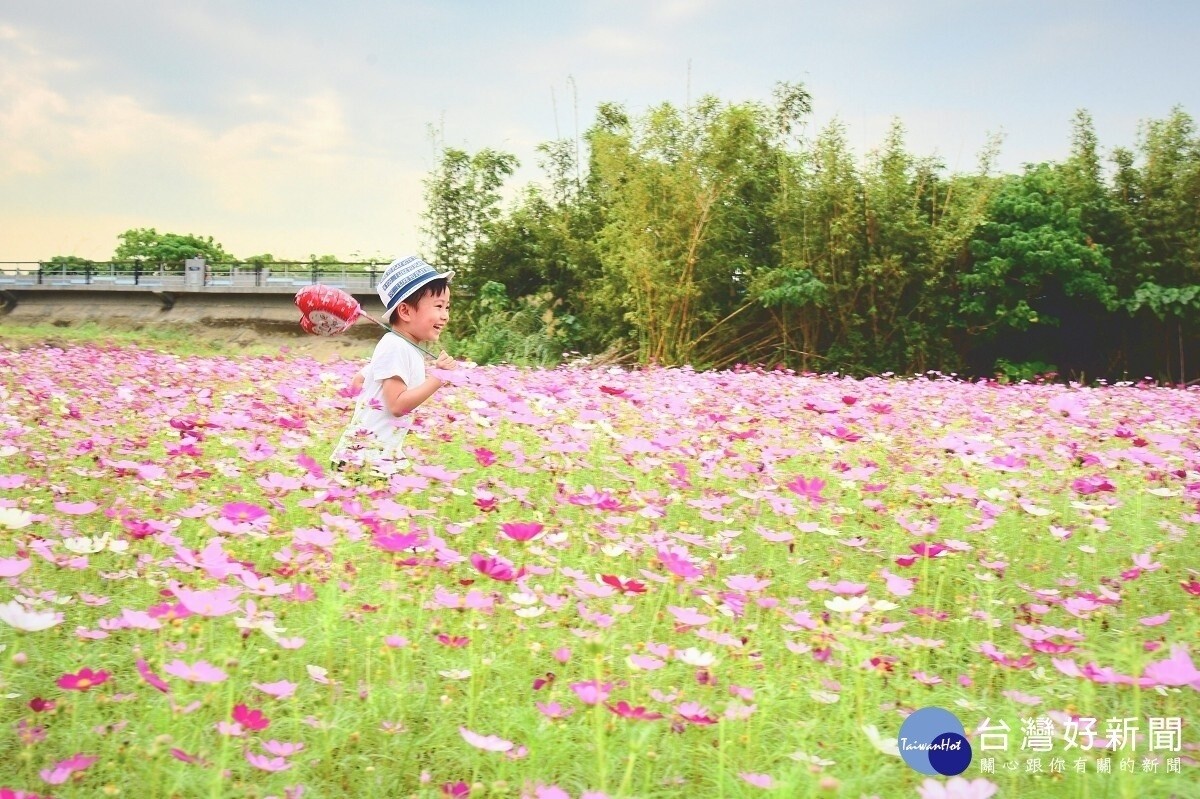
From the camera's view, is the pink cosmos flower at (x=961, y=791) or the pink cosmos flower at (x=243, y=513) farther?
the pink cosmos flower at (x=243, y=513)

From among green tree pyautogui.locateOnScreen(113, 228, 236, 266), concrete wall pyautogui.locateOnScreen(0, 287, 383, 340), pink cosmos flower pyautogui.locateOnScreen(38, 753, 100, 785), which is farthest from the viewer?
green tree pyautogui.locateOnScreen(113, 228, 236, 266)

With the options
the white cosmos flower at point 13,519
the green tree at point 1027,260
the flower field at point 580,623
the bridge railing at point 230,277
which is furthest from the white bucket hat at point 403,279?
the bridge railing at point 230,277

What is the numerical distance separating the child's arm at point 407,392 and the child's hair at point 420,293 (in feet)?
1.03

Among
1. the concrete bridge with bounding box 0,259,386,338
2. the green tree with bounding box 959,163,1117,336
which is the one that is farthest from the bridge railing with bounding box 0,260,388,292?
the green tree with bounding box 959,163,1117,336

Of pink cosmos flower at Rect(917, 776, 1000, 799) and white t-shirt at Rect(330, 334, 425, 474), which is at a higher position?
white t-shirt at Rect(330, 334, 425, 474)

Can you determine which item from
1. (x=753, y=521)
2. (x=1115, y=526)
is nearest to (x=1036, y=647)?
(x=753, y=521)

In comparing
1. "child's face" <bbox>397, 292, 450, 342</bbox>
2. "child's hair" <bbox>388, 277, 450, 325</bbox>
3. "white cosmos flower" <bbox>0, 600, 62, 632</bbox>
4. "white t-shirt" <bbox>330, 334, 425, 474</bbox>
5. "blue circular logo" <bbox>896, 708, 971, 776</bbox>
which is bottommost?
"blue circular logo" <bbox>896, 708, 971, 776</bbox>

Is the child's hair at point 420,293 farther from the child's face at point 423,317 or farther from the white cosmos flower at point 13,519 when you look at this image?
the white cosmos flower at point 13,519

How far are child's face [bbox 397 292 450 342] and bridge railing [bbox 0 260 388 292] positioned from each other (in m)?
28.6

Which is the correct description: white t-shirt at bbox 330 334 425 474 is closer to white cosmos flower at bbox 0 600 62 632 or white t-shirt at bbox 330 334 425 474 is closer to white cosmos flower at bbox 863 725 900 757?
white cosmos flower at bbox 0 600 62 632

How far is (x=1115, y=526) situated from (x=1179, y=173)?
560 inches

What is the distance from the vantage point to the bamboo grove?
45.0 feet

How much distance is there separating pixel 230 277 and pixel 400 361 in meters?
36.3

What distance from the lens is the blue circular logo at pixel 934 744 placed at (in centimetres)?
168
